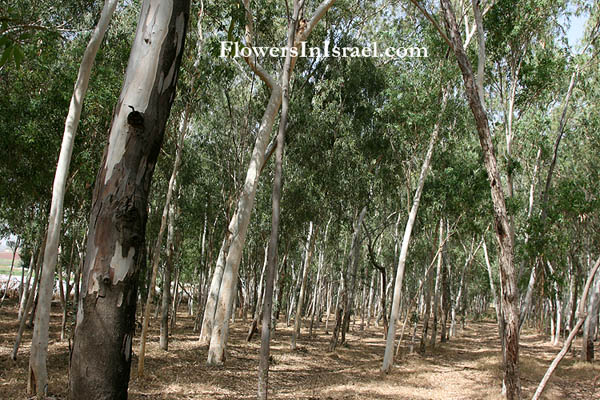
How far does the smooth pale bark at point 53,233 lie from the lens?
5773mm

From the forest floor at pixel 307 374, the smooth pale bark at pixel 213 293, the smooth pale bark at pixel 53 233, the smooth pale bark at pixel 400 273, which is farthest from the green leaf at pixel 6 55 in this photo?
the smooth pale bark at pixel 400 273

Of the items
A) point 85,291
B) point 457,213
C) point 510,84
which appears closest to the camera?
point 85,291

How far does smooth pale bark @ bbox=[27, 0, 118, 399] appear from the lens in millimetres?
5773

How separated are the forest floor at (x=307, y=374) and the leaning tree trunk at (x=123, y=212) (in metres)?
5.92

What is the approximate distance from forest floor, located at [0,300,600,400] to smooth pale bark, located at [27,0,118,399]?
65 cm

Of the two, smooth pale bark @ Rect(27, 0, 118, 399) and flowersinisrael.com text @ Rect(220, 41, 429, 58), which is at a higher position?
flowersinisrael.com text @ Rect(220, 41, 429, 58)

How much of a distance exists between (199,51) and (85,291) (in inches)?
318

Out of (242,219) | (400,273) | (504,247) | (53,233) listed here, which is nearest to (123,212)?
(504,247)

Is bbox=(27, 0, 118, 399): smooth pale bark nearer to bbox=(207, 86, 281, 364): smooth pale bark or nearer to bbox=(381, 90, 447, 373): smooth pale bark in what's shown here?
bbox=(207, 86, 281, 364): smooth pale bark

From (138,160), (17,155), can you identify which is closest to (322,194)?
(17,155)

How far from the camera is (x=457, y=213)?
1377 centimetres

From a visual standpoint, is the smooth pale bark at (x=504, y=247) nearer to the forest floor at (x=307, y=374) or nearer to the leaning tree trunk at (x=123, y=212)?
the leaning tree trunk at (x=123, y=212)

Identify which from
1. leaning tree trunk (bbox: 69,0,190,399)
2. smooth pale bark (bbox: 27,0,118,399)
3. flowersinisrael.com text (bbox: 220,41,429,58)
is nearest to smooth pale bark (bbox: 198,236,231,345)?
flowersinisrael.com text (bbox: 220,41,429,58)

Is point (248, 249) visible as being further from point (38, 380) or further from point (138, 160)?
point (138, 160)
